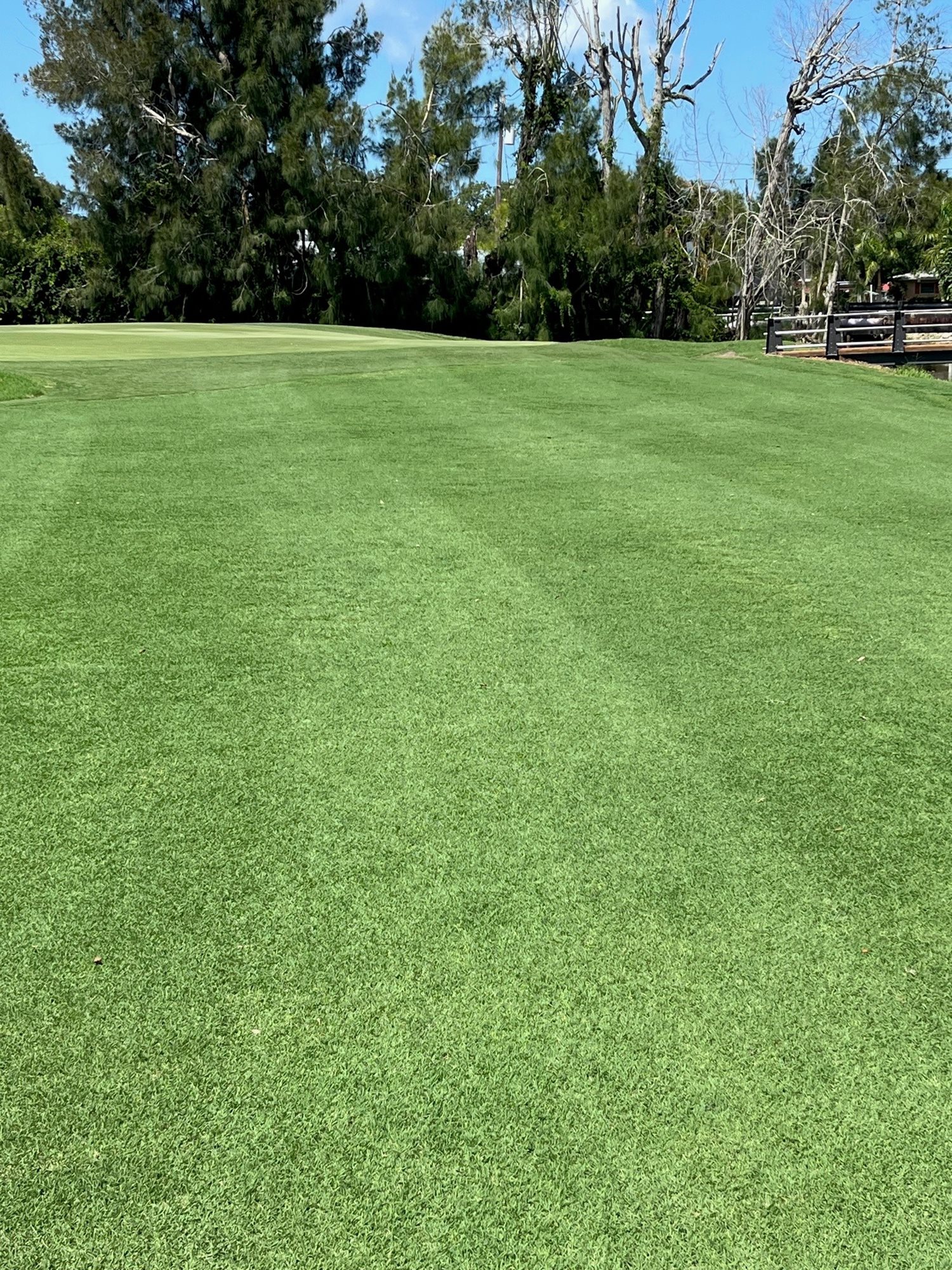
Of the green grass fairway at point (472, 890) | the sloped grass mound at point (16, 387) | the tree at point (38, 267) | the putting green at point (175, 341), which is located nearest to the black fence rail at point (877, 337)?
the putting green at point (175, 341)

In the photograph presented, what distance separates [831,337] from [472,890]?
16.4 meters

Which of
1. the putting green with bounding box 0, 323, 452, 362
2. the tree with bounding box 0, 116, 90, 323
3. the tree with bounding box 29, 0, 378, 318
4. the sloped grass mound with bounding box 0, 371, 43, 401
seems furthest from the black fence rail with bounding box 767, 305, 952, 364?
the tree with bounding box 0, 116, 90, 323

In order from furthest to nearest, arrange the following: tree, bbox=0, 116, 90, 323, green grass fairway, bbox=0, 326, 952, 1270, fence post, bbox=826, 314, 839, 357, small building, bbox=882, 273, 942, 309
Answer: small building, bbox=882, 273, 942, 309, tree, bbox=0, 116, 90, 323, fence post, bbox=826, 314, 839, 357, green grass fairway, bbox=0, 326, 952, 1270

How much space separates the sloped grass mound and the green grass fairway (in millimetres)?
4686

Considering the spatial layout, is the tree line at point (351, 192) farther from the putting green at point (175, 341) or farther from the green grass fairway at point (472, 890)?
the green grass fairway at point (472, 890)

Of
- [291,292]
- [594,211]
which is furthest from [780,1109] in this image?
[291,292]

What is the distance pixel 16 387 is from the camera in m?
10.1

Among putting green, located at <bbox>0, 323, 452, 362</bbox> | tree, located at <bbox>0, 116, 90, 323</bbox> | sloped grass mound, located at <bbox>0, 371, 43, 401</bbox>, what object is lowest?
sloped grass mound, located at <bbox>0, 371, 43, 401</bbox>

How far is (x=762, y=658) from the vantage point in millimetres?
4012

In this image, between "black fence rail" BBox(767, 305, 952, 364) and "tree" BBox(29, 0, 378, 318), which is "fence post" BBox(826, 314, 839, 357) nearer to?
"black fence rail" BBox(767, 305, 952, 364)

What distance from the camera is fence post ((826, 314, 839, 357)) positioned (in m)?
16.8

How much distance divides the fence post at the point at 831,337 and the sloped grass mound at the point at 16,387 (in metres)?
12.2

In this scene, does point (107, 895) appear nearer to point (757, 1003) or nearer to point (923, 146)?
point (757, 1003)

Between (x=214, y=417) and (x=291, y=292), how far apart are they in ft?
80.0
